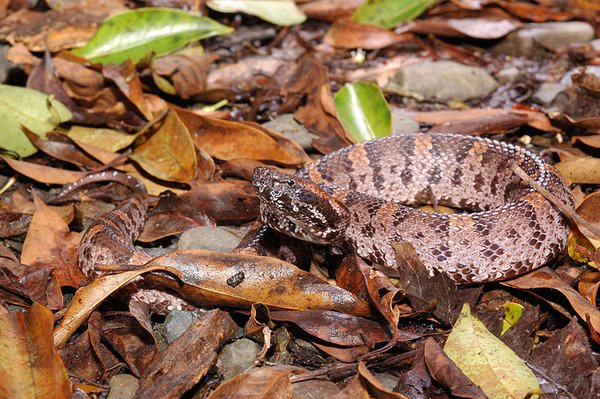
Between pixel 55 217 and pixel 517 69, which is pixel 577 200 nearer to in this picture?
pixel 517 69

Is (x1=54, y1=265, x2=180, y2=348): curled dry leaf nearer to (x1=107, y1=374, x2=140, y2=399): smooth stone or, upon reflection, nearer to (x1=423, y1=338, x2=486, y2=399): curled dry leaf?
(x1=107, y1=374, x2=140, y2=399): smooth stone

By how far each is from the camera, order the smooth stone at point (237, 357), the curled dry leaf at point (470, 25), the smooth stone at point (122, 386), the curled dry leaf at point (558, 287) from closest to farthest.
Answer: the smooth stone at point (122, 386) → the smooth stone at point (237, 357) → the curled dry leaf at point (558, 287) → the curled dry leaf at point (470, 25)

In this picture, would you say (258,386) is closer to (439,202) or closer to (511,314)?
(511,314)

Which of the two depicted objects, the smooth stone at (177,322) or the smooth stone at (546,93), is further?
the smooth stone at (546,93)

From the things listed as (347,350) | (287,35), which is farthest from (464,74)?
(347,350)

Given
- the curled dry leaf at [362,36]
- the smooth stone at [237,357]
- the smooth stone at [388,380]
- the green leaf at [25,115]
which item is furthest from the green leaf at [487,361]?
the curled dry leaf at [362,36]

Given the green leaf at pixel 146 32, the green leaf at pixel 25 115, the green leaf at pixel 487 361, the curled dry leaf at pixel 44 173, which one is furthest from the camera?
the green leaf at pixel 146 32

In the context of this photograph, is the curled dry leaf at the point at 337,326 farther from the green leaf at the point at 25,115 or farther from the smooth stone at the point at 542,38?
the smooth stone at the point at 542,38

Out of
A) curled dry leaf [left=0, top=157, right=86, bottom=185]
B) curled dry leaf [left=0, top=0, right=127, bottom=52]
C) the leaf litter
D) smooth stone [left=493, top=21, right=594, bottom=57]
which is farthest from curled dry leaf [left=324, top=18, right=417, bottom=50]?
curled dry leaf [left=0, top=157, right=86, bottom=185]
